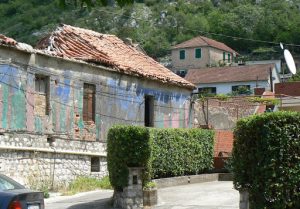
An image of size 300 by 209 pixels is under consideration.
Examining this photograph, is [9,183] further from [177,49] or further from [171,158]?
[177,49]

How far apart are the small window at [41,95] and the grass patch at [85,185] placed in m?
2.87

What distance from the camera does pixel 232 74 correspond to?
241 feet

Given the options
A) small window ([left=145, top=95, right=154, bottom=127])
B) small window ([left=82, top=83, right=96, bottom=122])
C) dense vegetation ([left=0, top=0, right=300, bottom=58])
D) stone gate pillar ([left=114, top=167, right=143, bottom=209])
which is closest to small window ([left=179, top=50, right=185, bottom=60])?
dense vegetation ([left=0, top=0, right=300, bottom=58])

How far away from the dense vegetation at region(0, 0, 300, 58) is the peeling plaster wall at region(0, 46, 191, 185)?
78.0m

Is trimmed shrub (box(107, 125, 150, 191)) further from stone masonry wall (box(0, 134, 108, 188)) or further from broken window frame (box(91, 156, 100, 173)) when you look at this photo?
broken window frame (box(91, 156, 100, 173))

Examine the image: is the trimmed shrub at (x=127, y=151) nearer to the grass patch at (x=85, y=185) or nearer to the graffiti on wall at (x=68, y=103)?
the grass patch at (x=85, y=185)

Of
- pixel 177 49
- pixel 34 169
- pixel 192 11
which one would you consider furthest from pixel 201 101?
pixel 192 11

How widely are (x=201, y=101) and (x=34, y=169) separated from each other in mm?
15413

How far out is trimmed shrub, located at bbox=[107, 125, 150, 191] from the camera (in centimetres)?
1716

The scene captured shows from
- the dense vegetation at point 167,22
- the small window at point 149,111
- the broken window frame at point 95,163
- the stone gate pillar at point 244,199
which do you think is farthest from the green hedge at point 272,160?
the dense vegetation at point 167,22

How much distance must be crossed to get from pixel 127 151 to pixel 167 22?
101 metres

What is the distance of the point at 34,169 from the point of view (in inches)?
881

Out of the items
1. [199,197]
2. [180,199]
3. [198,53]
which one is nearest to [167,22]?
[198,53]

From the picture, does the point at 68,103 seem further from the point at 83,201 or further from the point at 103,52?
the point at 83,201
